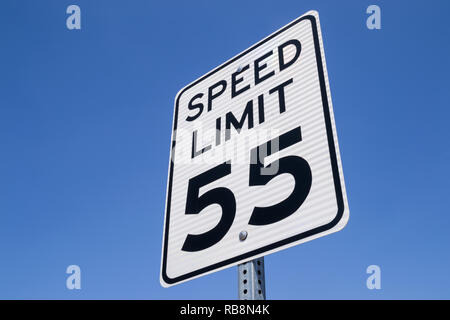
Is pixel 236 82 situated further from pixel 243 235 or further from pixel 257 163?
pixel 243 235

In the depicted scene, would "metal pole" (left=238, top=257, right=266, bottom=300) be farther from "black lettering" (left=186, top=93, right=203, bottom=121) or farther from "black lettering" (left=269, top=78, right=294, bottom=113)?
"black lettering" (left=186, top=93, right=203, bottom=121)

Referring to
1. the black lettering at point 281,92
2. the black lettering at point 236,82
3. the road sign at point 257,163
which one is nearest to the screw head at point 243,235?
the road sign at point 257,163

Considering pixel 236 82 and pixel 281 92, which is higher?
pixel 236 82

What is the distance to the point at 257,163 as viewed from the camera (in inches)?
54.6

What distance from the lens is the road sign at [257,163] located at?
1.20 m

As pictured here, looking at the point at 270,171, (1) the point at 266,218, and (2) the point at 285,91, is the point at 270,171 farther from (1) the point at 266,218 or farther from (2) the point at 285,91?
(2) the point at 285,91

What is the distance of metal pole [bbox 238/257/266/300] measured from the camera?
3.94ft

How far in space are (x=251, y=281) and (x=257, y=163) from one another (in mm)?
417

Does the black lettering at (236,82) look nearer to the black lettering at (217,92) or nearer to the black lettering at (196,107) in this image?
the black lettering at (217,92)

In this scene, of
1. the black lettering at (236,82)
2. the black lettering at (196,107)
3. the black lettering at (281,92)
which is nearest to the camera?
the black lettering at (281,92)

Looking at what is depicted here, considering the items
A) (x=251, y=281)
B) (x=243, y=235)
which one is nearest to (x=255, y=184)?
(x=243, y=235)

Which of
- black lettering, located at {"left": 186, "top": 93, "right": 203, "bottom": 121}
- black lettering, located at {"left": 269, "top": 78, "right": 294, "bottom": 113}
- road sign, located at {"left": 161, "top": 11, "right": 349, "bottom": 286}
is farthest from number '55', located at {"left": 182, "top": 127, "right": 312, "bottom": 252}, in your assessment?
black lettering, located at {"left": 186, "top": 93, "right": 203, "bottom": 121}
